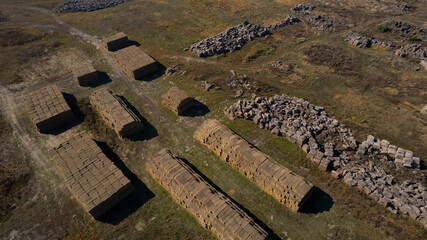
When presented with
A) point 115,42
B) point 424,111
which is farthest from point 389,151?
point 115,42

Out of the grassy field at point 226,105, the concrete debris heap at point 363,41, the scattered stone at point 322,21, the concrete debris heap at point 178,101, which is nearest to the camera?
the grassy field at point 226,105

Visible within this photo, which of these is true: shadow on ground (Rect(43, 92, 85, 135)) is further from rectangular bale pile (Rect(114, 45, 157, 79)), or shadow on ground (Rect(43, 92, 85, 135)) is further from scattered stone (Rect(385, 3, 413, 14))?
scattered stone (Rect(385, 3, 413, 14))

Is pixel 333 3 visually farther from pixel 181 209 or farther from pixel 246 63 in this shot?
pixel 181 209

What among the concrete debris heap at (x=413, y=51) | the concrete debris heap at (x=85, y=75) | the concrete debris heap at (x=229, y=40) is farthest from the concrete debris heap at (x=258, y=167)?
the concrete debris heap at (x=413, y=51)

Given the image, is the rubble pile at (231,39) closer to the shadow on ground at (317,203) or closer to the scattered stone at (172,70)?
the scattered stone at (172,70)

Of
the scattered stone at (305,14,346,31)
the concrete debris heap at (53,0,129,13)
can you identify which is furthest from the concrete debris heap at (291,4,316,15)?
the concrete debris heap at (53,0,129,13)

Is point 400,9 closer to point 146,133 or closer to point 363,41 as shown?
point 363,41
